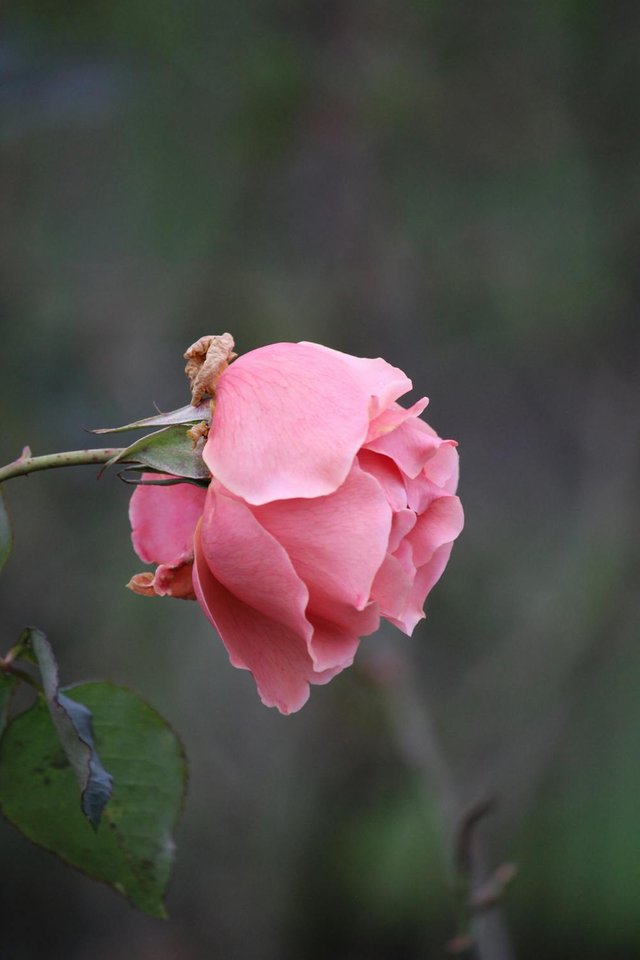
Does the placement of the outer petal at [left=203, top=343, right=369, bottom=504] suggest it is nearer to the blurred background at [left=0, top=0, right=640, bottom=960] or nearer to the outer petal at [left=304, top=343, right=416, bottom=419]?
the outer petal at [left=304, top=343, right=416, bottom=419]

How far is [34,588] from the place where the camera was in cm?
171

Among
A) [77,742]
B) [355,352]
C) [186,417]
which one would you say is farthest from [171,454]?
[355,352]

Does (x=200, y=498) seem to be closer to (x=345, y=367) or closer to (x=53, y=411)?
(x=345, y=367)

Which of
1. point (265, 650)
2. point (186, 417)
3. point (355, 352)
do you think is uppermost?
point (186, 417)

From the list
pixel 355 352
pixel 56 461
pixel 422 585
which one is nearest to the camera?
pixel 56 461

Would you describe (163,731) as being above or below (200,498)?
below

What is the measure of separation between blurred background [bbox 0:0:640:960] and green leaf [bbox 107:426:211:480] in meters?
0.87

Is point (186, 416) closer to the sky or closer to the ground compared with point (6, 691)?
closer to the sky

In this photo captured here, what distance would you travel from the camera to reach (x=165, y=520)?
55 cm

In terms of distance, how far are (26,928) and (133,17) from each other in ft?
5.26

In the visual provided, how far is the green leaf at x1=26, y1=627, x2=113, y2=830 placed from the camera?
456 millimetres

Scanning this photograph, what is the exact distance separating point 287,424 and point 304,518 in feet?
0.15

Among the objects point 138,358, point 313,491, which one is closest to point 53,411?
point 138,358

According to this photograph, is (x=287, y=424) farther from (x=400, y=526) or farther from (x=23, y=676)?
(x=23, y=676)
